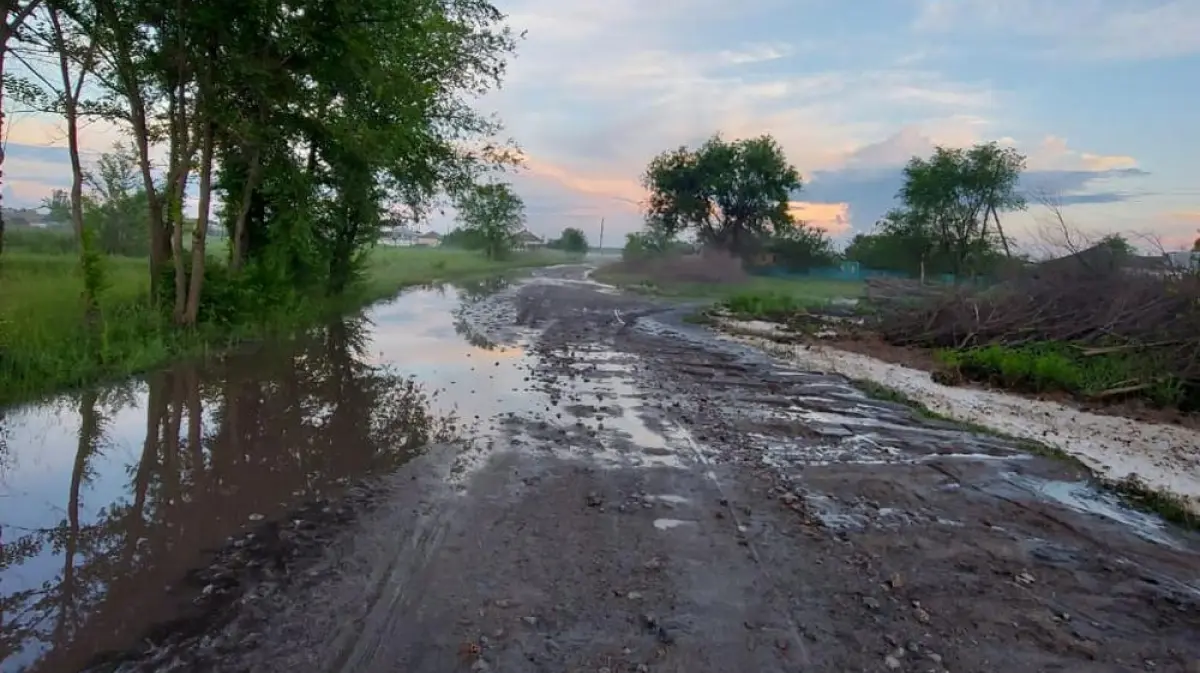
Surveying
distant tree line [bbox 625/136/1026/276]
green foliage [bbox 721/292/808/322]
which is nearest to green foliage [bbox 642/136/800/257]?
distant tree line [bbox 625/136/1026/276]

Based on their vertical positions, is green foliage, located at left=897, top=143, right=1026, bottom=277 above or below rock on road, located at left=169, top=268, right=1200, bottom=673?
above

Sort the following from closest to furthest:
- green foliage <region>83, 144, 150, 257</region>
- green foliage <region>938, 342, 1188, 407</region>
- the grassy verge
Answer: the grassy verge
green foliage <region>938, 342, 1188, 407</region>
green foliage <region>83, 144, 150, 257</region>

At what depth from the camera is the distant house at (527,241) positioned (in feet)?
322

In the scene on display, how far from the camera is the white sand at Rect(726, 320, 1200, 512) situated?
8508 millimetres

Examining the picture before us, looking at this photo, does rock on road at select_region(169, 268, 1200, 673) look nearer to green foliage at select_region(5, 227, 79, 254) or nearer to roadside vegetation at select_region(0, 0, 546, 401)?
roadside vegetation at select_region(0, 0, 546, 401)

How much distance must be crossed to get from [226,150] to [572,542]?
1577 centimetres

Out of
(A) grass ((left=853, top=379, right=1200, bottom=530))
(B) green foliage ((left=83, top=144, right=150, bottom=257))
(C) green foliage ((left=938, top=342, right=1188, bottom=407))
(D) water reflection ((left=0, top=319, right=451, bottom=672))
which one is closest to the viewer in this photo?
(D) water reflection ((left=0, top=319, right=451, bottom=672))

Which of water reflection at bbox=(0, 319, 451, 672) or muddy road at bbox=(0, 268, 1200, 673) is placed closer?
muddy road at bbox=(0, 268, 1200, 673)

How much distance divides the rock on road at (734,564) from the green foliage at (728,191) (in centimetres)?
4851

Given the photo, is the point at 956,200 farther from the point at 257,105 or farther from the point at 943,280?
the point at 257,105

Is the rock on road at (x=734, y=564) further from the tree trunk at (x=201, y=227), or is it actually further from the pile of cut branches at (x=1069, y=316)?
the tree trunk at (x=201, y=227)

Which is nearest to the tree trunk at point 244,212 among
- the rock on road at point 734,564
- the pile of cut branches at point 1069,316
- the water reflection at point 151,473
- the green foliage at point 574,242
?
the water reflection at point 151,473

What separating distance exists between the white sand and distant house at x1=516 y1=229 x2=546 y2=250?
84.0 metres

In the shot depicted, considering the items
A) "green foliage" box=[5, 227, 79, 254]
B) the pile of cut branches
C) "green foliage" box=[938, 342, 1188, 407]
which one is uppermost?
"green foliage" box=[5, 227, 79, 254]
